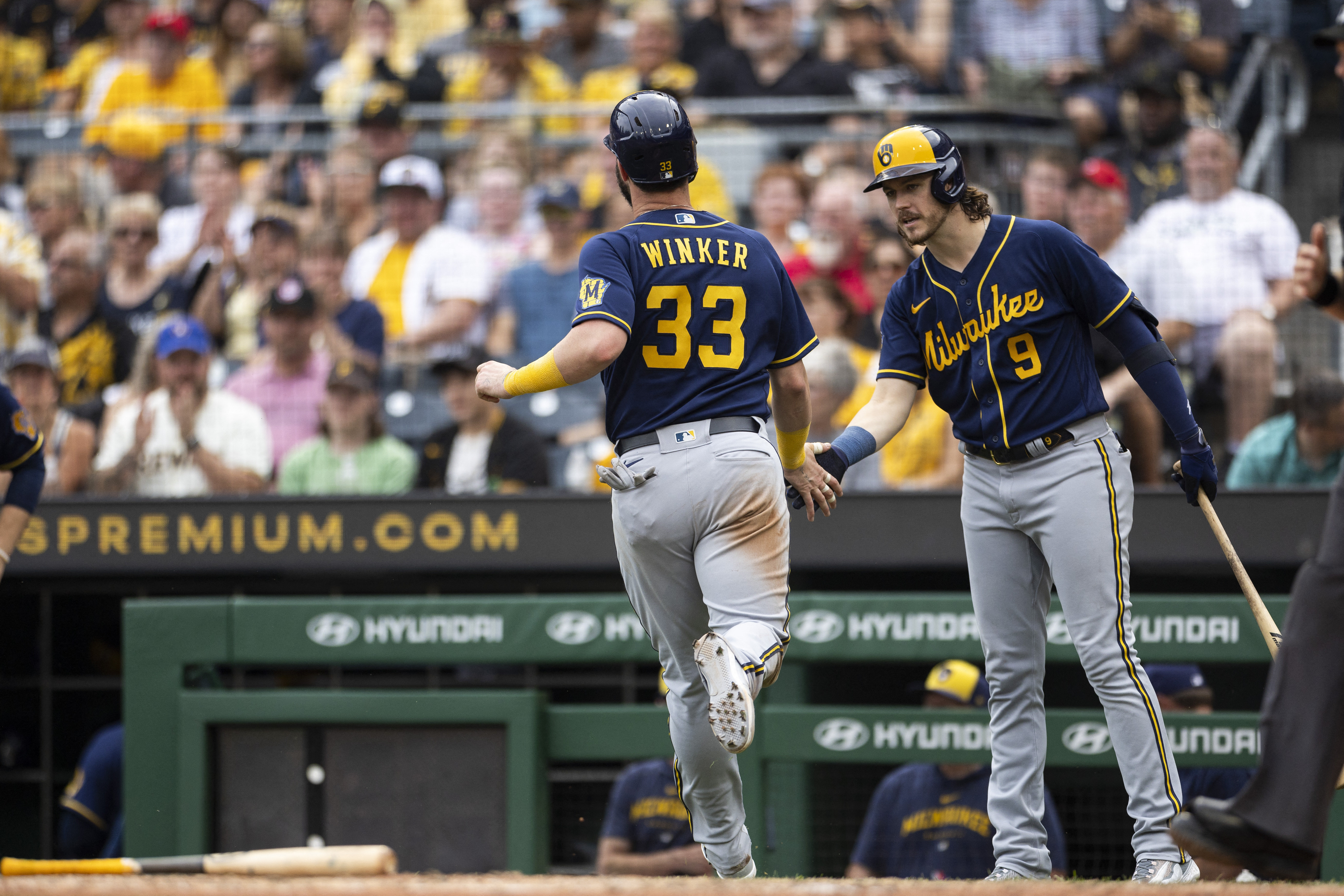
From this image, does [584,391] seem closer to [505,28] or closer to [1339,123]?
[505,28]

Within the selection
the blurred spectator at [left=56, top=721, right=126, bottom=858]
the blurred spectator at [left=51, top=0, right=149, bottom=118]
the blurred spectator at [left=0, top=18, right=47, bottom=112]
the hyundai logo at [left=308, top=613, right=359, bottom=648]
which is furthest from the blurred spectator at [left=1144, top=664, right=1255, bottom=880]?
the blurred spectator at [left=0, top=18, right=47, bottom=112]

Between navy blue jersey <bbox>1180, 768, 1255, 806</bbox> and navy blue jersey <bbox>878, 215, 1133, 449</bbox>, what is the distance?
7.60ft

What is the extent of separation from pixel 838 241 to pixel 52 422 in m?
4.02

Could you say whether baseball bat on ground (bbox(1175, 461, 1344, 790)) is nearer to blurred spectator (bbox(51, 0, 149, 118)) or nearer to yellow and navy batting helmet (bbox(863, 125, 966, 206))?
yellow and navy batting helmet (bbox(863, 125, 966, 206))

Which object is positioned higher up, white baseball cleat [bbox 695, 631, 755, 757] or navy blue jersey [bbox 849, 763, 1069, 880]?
white baseball cleat [bbox 695, 631, 755, 757]

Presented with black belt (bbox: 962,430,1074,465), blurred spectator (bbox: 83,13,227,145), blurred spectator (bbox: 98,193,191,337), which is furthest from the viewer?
blurred spectator (bbox: 83,13,227,145)

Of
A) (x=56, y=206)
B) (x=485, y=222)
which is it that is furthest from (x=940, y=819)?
(x=56, y=206)

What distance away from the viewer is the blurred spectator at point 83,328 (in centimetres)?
725

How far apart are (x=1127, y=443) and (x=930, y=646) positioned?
1.24 metres

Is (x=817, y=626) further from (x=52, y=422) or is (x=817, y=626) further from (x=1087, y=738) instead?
(x=52, y=422)

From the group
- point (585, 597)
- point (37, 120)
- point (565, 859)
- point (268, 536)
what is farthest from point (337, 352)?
point (37, 120)

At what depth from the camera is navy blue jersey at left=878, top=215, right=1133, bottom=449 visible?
3.70 m

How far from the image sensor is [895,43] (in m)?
8.23

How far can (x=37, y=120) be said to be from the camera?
28.7 feet
